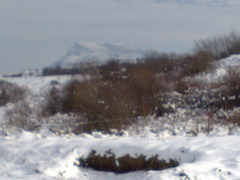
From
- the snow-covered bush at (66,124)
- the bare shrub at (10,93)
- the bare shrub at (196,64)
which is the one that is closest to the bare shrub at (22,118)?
the snow-covered bush at (66,124)

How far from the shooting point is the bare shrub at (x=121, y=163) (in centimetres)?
508

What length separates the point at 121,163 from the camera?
5.26 meters

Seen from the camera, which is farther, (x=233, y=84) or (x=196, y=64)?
(x=196, y=64)

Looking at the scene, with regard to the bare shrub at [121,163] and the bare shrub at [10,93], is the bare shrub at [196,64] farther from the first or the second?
the bare shrub at [121,163]

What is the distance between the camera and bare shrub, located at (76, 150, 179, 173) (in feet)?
16.7

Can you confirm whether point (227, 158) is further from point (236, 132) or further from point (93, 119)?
point (93, 119)

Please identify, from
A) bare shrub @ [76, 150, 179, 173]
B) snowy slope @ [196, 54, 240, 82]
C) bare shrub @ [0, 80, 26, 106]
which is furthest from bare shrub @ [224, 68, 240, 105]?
bare shrub @ [0, 80, 26, 106]

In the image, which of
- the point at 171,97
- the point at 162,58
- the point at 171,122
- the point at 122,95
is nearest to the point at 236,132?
the point at 171,122

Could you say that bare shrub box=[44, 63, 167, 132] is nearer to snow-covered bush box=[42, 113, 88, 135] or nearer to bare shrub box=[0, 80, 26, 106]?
snow-covered bush box=[42, 113, 88, 135]

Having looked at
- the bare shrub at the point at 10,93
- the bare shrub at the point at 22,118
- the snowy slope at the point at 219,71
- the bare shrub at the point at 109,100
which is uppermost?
the snowy slope at the point at 219,71

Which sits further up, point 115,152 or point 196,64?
point 196,64

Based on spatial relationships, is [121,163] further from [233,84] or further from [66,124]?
[233,84]

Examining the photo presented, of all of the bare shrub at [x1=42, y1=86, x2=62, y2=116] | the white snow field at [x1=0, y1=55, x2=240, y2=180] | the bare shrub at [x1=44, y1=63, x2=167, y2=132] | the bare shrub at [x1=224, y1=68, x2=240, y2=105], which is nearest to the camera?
the white snow field at [x1=0, y1=55, x2=240, y2=180]

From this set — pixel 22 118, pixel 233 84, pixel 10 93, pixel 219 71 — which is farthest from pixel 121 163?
pixel 10 93
